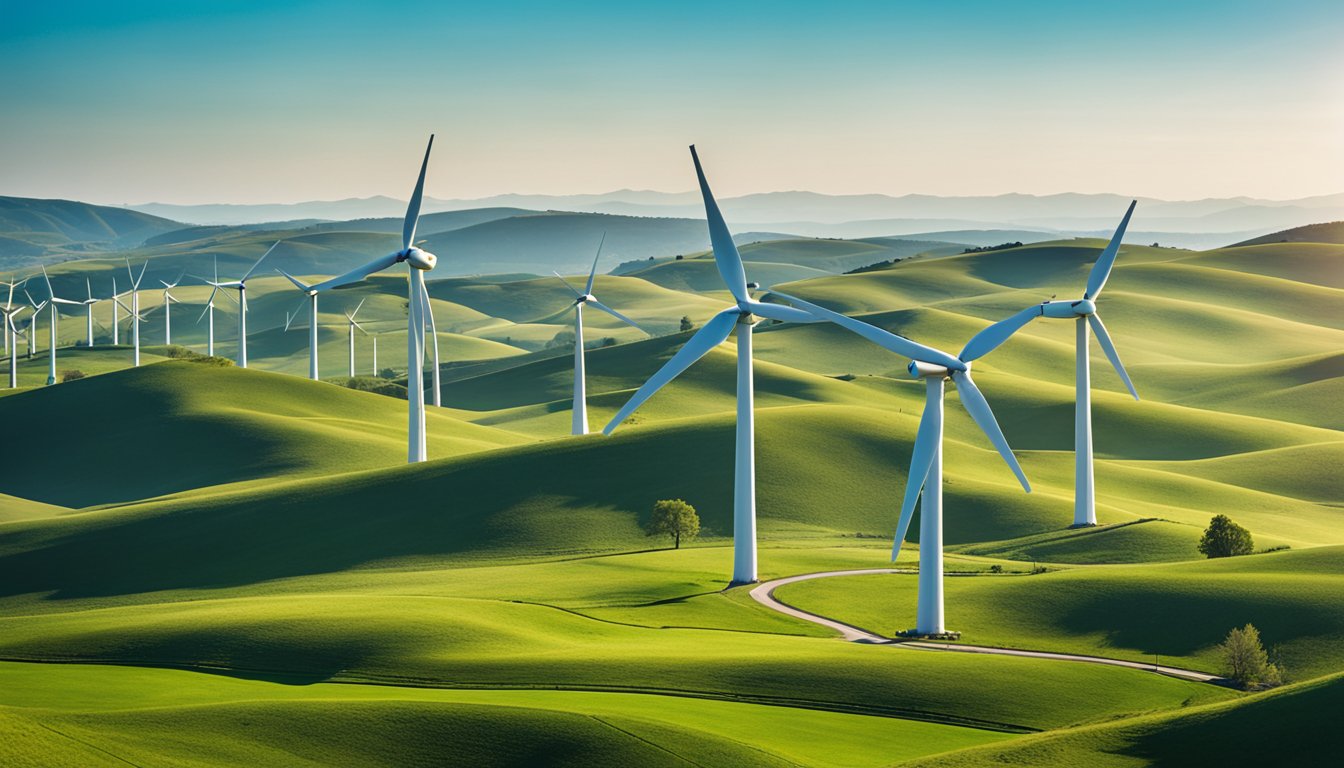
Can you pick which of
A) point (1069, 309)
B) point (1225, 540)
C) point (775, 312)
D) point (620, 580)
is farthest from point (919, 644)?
point (1069, 309)

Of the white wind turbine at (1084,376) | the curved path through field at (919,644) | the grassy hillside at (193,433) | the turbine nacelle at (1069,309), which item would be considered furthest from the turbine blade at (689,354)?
the grassy hillside at (193,433)

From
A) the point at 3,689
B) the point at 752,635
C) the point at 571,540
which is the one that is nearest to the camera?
the point at 3,689

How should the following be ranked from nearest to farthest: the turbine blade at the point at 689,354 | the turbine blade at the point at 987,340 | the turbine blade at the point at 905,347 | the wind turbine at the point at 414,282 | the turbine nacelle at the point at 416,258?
the turbine blade at the point at 905,347
the turbine blade at the point at 987,340
the turbine blade at the point at 689,354
the wind turbine at the point at 414,282
the turbine nacelle at the point at 416,258

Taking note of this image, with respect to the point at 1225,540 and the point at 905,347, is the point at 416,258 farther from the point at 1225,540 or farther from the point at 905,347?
the point at 1225,540

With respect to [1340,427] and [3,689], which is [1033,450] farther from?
[3,689]

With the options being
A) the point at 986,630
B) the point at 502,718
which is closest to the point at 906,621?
the point at 986,630

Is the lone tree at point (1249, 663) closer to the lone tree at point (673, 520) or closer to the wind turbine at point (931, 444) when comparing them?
the wind turbine at point (931, 444)
